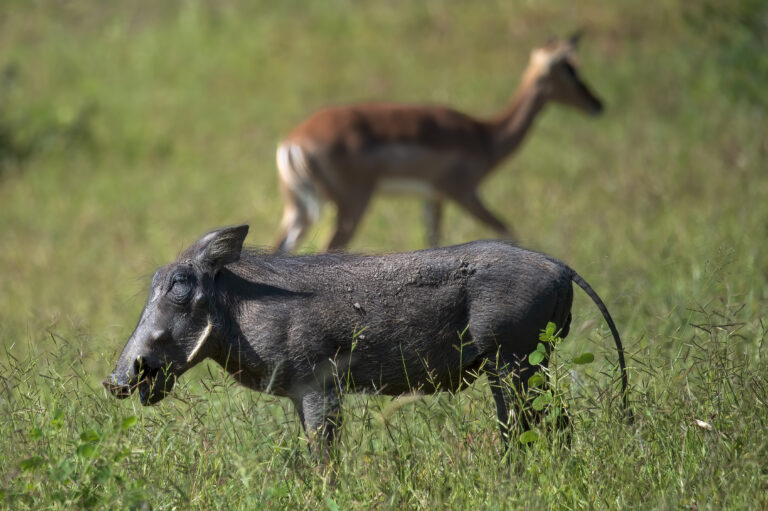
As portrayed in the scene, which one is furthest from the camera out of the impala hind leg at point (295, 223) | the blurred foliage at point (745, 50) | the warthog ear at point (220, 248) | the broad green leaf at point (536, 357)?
the blurred foliage at point (745, 50)

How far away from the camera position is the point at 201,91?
47.1 feet

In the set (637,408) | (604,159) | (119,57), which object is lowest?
(604,159)

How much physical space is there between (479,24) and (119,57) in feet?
18.1

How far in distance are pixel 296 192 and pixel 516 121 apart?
8.41ft

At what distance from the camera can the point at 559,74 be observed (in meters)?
10.3

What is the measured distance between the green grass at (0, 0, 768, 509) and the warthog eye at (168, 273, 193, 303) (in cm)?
34

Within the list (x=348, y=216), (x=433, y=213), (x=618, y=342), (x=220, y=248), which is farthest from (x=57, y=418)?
(x=433, y=213)

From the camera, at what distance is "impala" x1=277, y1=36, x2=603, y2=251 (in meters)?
8.65

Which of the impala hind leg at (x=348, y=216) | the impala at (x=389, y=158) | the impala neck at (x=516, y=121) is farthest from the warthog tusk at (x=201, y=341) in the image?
the impala neck at (x=516, y=121)

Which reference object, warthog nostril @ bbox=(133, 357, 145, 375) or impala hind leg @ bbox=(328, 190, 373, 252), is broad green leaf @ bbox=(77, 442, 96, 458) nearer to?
warthog nostril @ bbox=(133, 357, 145, 375)

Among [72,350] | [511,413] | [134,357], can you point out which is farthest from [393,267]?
[72,350]

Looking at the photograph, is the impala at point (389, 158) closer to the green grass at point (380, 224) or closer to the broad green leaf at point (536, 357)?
the green grass at point (380, 224)

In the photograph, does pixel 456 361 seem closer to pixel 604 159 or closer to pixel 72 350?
pixel 72 350

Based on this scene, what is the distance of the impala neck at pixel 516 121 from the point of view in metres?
9.84
